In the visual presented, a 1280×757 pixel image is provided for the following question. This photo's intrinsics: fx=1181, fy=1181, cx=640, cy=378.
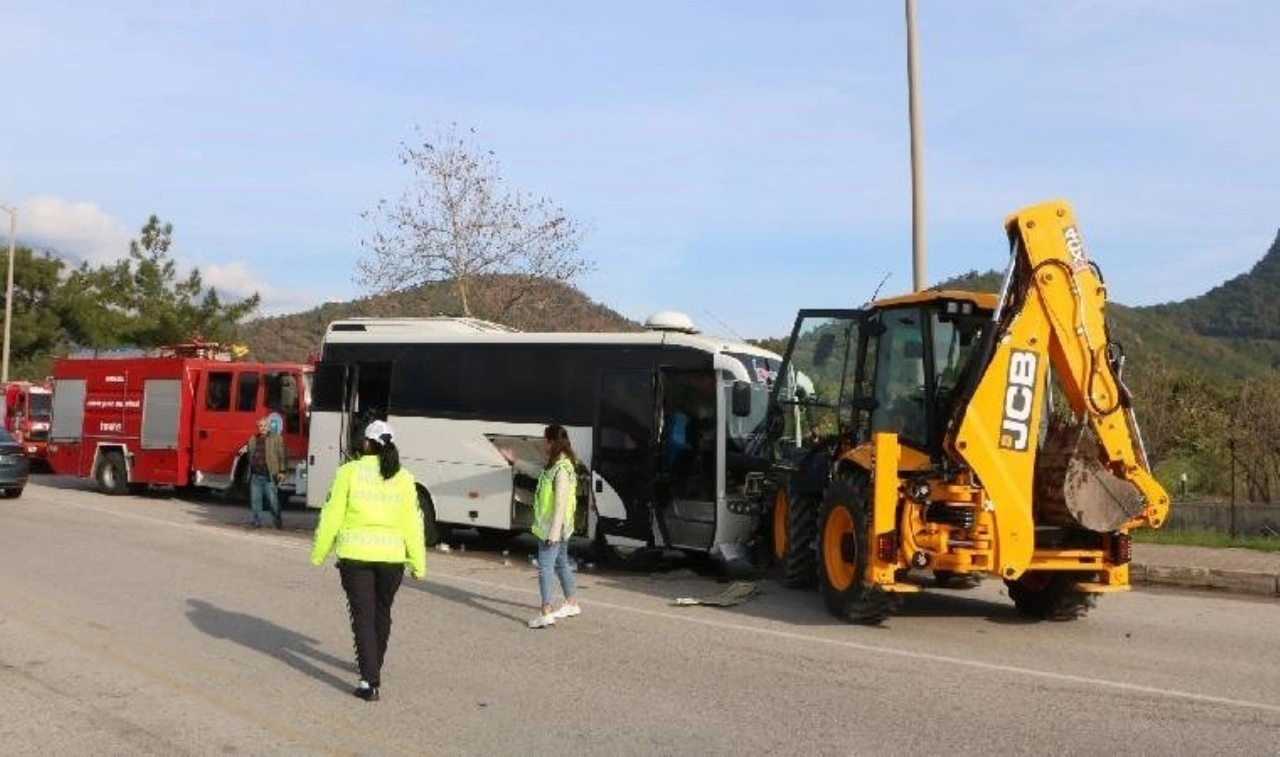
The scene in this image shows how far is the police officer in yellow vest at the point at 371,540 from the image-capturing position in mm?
7480

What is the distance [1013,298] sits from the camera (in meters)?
10.1

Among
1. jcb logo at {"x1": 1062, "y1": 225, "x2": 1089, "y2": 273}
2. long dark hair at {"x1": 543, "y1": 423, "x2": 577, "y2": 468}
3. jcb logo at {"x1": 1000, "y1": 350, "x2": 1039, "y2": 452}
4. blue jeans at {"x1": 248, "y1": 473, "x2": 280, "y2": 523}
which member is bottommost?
blue jeans at {"x1": 248, "y1": 473, "x2": 280, "y2": 523}

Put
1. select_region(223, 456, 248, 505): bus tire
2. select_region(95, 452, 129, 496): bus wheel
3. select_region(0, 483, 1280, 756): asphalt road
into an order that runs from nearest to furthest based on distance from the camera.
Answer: select_region(0, 483, 1280, 756): asphalt road → select_region(223, 456, 248, 505): bus tire → select_region(95, 452, 129, 496): bus wheel

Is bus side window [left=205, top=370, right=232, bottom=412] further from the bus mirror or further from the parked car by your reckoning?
the bus mirror

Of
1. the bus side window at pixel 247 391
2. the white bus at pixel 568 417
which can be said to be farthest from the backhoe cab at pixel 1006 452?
the bus side window at pixel 247 391

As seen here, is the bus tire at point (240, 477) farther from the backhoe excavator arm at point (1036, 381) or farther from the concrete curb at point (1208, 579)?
the backhoe excavator arm at point (1036, 381)

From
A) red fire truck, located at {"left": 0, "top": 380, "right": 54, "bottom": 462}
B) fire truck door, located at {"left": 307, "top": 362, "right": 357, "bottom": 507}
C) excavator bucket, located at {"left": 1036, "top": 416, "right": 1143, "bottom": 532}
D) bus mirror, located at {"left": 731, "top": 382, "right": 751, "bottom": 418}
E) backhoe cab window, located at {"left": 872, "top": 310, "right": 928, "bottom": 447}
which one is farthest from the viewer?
red fire truck, located at {"left": 0, "top": 380, "right": 54, "bottom": 462}

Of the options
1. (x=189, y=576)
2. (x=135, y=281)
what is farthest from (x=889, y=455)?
(x=135, y=281)

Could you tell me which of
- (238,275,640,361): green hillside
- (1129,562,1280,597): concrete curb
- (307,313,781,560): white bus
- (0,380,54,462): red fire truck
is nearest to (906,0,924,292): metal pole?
(307,313,781,560): white bus

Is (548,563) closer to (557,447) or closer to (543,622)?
(543,622)

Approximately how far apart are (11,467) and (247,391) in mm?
4876

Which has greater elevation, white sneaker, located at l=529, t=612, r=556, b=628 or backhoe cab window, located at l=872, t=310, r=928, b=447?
backhoe cab window, located at l=872, t=310, r=928, b=447

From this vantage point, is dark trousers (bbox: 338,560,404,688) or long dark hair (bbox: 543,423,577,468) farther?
long dark hair (bbox: 543,423,577,468)

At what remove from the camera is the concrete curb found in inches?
526
